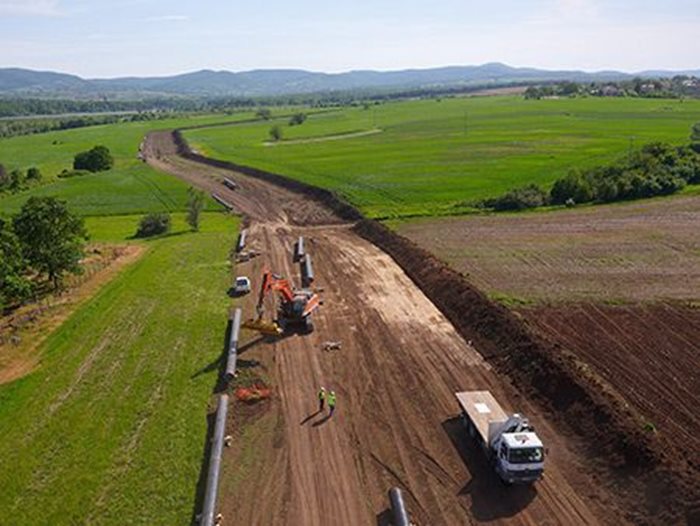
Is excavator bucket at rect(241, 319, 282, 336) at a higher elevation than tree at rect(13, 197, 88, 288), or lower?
lower

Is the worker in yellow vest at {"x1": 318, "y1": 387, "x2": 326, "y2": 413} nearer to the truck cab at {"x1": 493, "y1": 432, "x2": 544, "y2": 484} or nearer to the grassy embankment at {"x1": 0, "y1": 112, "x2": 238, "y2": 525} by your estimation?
the grassy embankment at {"x1": 0, "y1": 112, "x2": 238, "y2": 525}

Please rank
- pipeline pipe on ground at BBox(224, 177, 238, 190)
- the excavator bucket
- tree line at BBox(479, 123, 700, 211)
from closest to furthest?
the excavator bucket < tree line at BBox(479, 123, 700, 211) < pipeline pipe on ground at BBox(224, 177, 238, 190)

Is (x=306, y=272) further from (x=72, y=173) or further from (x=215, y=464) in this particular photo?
(x=72, y=173)

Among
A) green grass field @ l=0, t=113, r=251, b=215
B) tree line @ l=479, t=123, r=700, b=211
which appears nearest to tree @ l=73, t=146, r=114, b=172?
green grass field @ l=0, t=113, r=251, b=215

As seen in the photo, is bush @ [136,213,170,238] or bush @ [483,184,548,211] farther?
bush @ [483,184,548,211]

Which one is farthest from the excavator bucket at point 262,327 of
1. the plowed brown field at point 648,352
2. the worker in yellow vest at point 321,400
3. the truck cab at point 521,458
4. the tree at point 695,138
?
the tree at point 695,138

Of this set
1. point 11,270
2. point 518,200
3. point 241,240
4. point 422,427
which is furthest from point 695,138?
point 11,270

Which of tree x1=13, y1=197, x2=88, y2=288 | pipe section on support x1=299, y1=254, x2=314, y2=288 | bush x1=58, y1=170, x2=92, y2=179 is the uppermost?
tree x1=13, y1=197, x2=88, y2=288

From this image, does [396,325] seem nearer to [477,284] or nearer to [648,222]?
[477,284]
